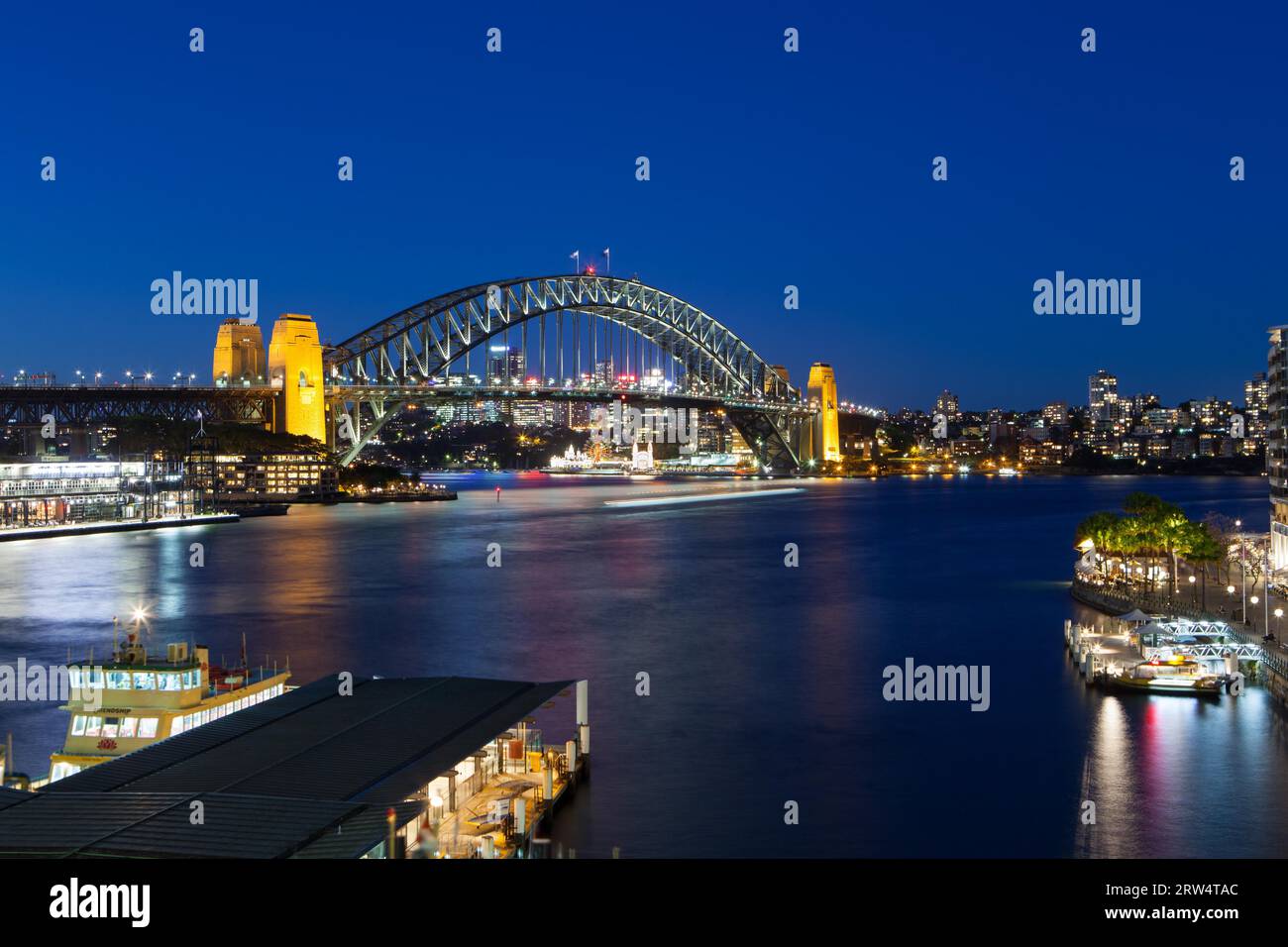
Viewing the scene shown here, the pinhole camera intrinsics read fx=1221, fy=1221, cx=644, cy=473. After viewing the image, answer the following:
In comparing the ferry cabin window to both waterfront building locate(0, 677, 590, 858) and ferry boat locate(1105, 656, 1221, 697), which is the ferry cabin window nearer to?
waterfront building locate(0, 677, 590, 858)

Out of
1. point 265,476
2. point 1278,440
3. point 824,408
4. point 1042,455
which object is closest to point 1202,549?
point 1278,440

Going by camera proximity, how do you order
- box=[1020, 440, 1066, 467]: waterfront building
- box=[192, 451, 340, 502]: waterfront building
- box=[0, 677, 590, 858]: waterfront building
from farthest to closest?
box=[1020, 440, 1066, 467]: waterfront building
box=[192, 451, 340, 502]: waterfront building
box=[0, 677, 590, 858]: waterfront building

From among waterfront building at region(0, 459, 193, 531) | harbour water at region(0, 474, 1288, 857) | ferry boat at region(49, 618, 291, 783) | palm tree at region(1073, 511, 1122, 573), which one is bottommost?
harbour water at region(0, 474, 1288, 857)

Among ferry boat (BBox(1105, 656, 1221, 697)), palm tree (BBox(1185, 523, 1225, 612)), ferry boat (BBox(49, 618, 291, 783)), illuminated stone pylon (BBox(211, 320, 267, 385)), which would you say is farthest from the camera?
illuminated stone pylon (BBox(211, 320, 267, 385))

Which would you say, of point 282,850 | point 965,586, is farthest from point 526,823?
point 965,586

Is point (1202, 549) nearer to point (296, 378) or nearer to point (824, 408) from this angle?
point (296, 378)

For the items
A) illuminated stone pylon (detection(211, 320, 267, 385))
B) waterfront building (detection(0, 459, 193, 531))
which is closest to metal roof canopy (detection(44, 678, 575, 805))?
waterfront building (detection(0, 459, 193, 531))
